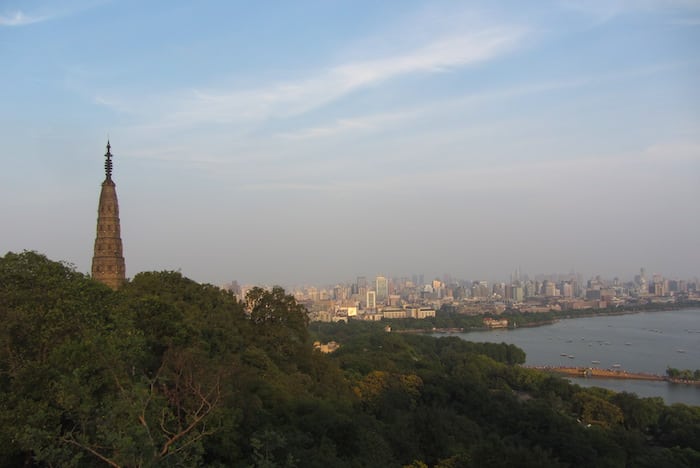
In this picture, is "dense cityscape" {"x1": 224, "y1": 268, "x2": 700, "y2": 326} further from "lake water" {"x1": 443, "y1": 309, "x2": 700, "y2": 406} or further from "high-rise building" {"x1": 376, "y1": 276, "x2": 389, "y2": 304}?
"lake water" {"x1": 443, "y1": 309, "x2": 700, "y2": 406}

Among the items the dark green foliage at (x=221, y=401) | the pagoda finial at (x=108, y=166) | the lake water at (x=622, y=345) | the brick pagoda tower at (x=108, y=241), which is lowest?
the lake water at (x=622, y=345)

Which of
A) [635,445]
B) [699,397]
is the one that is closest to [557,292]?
[699,397]

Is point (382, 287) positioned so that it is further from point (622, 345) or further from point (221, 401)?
point (221, 401)

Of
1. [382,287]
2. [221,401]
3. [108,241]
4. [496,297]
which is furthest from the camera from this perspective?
[382,287]

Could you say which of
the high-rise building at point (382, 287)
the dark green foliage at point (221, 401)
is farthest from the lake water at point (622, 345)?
the high-rise building at point (382, 287)

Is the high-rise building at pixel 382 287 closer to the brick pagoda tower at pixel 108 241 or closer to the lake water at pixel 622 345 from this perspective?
the lake water at pixel 622 345

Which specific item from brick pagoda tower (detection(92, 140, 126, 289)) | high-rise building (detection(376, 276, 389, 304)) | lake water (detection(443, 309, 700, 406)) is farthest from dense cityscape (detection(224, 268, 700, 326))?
brick pagoda tower (detection(92, 140, 126, 289))

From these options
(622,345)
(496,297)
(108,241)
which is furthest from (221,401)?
(496,297)
